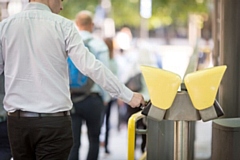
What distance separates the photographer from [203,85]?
351 centimetres

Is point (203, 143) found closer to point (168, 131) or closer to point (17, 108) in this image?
point (168, 131)

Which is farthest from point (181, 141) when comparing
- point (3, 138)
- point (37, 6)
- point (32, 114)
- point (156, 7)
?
point (156, 7)

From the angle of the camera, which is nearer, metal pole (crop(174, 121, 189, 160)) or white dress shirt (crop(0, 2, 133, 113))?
metal pole (crop(174, 121, 189, 160))

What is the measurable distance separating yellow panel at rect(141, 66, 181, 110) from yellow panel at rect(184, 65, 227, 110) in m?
0.08

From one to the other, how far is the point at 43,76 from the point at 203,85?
42.2 inches

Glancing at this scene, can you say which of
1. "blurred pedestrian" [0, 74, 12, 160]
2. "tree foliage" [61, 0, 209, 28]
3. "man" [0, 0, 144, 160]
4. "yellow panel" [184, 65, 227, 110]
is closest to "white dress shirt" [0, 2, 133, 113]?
"man" [0, 0, 144, 160]

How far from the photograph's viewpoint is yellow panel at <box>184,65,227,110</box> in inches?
138

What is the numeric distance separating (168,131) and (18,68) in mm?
1527

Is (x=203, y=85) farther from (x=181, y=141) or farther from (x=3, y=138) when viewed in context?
(x=3, y=138)

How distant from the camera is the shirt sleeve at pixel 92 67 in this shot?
12.7 ft

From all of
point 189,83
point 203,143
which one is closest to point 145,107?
point 189,83

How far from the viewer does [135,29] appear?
41188 millimetres

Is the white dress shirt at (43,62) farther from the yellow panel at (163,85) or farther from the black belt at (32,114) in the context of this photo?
the yellow panel at (163,85)

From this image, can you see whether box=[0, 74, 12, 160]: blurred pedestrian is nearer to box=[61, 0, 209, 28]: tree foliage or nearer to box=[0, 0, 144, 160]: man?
box=[0, 0, 144, 160]: man
